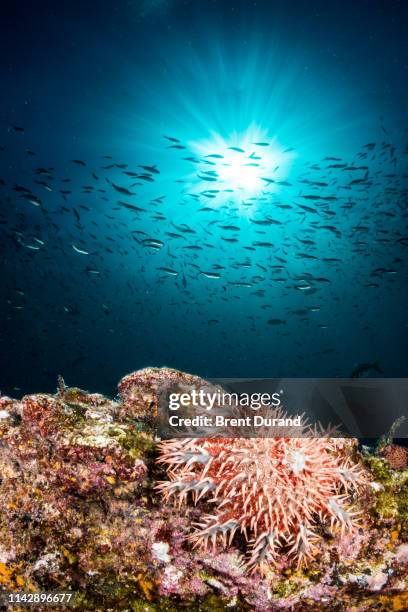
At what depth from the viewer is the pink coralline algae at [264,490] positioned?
7.16ft

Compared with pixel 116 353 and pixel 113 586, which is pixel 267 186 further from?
pixel 116 353

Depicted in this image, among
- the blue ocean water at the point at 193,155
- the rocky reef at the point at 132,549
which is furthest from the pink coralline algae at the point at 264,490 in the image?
the blue ocean water at the point at 193,155

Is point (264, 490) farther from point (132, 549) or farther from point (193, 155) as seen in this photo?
point (193, 155)

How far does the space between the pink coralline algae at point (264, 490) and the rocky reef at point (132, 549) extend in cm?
12

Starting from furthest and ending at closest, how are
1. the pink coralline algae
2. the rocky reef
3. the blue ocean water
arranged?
the blue ocean water, the rocky reef, the pink coralline algae

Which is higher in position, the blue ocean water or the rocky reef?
the blue ocean water

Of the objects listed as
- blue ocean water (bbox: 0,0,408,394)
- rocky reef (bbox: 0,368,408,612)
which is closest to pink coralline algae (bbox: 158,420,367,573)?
rocky reef (bbox: 0,368,408,612)

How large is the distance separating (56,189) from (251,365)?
7856 cm

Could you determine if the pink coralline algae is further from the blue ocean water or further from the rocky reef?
the blue ocean water

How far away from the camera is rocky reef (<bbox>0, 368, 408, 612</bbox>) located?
8.07 ft

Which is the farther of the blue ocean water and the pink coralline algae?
the blue ocean water

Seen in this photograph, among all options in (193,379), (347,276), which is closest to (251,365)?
(347,276)

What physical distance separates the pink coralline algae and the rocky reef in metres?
0.12

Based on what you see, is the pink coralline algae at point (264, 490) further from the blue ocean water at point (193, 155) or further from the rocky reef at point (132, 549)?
the blue ocean water at point (193, 155)
